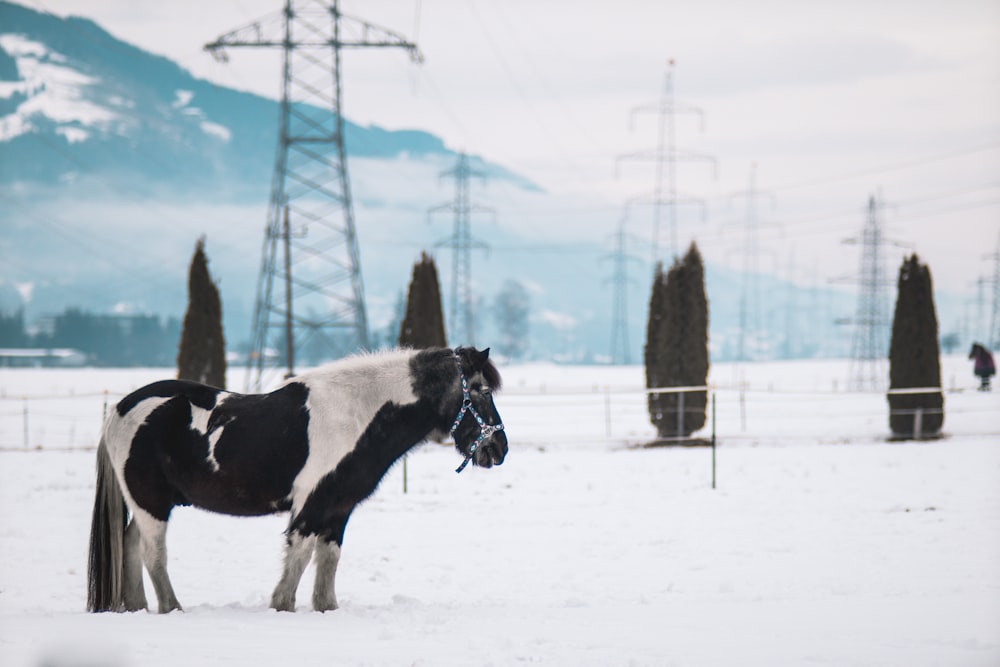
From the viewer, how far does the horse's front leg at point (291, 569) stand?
6.03m

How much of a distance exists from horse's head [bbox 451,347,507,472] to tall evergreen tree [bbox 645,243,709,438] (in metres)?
14.8

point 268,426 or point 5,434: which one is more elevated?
point 268,426

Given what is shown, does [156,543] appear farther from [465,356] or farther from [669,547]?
[669,547]

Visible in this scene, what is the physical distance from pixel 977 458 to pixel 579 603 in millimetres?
12425

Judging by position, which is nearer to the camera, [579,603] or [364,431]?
[364,431]

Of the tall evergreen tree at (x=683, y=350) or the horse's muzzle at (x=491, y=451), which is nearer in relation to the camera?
the horse's muzzle at (x=491, y=451)

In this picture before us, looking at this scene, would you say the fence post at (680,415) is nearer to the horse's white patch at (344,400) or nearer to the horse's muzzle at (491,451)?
the horse's muzzle at (491,451)

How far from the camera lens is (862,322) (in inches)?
1470

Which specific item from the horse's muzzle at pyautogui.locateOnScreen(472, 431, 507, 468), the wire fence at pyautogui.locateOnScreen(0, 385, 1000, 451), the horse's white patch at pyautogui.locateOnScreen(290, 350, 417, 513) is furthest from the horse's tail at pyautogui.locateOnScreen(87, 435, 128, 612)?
the wire fence at pyautogui.locateOnScreen(0, 385, 1000, 451)

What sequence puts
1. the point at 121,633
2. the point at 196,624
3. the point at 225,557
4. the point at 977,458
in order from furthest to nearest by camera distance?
the point at 977,458
the point at 225,557
the point at 196,624
the point at 121,633

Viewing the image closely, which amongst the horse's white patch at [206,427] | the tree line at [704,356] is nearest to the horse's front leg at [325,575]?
the horse's white patch at [206,427]

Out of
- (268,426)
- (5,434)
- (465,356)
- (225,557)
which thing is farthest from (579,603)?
(5,434)

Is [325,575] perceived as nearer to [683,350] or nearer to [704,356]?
[683,350]

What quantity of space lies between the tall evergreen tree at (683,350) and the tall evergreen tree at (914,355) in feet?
14.7
